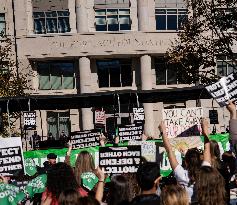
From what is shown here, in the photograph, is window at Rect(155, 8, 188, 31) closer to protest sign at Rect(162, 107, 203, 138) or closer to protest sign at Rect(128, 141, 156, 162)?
protest sign at Rect(162, 107, 203, 138)

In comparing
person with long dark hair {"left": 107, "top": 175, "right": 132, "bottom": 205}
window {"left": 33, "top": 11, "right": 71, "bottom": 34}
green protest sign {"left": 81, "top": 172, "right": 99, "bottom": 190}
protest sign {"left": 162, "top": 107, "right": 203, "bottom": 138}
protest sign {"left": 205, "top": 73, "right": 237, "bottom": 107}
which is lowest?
green protest sign {"left": 81, "top": 172, "right": 99, "bottom": 190}

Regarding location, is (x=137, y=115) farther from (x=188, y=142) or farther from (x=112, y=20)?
(x=112, y=20)

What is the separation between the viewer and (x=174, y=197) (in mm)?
4930

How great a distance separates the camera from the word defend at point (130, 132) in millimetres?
14125

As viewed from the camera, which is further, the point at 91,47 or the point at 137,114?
the point at 91,47

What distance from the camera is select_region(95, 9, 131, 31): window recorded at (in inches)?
1320

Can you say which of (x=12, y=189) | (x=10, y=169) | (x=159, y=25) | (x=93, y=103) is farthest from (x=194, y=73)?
(x=12, y=189)

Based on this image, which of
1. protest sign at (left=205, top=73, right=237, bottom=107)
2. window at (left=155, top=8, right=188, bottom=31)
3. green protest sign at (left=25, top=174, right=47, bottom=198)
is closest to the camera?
green protest sign at (left=25, top=174, right=47, bottom=198)

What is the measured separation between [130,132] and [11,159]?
5.13m

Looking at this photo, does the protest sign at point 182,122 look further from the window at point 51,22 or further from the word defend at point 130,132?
the window at point 51,22

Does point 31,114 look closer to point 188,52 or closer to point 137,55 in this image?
point 188,52

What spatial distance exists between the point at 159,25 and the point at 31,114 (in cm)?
1774

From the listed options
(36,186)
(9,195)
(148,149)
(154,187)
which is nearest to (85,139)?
(148,149)

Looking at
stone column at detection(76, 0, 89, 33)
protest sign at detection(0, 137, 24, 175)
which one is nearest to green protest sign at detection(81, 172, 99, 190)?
protest sign at detection(0, 137, 24, 175)
